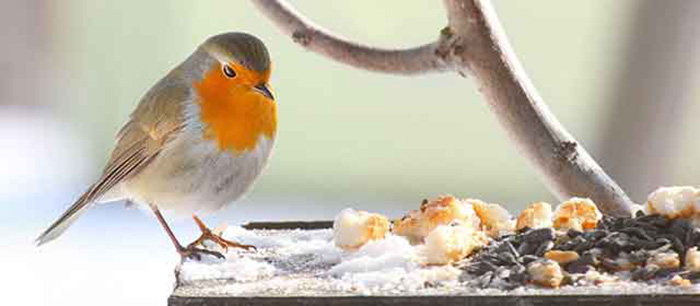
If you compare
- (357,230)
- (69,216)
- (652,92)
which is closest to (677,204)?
(357,230)

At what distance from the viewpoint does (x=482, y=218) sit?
3.41m

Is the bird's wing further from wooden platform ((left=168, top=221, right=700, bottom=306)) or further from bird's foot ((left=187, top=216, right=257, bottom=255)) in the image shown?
wooden platform ((left=168, top=221, right=700, bottom=306))

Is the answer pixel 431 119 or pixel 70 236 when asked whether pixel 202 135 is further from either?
pixel 431 119

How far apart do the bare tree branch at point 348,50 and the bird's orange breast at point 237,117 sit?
319mm

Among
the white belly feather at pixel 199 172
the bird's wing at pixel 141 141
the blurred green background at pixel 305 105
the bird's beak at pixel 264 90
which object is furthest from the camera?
the blurred green background at pixel 305 105

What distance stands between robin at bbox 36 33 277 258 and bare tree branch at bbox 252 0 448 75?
28 cm

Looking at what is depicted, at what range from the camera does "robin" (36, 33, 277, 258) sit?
3.79 metres

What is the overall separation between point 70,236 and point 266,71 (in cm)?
574

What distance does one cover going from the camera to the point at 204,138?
151 inches

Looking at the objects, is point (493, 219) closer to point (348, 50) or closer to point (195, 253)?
point (195, 253)

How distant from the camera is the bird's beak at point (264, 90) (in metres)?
3.69

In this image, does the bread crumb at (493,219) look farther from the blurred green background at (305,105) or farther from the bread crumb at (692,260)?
the blurred green background at (305,105)

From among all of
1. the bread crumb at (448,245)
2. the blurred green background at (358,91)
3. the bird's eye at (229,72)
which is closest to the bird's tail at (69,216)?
the bird's eye at (229,72)

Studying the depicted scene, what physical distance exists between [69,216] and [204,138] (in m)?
0.55
